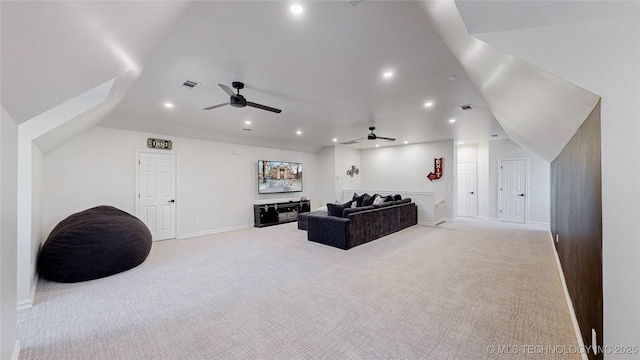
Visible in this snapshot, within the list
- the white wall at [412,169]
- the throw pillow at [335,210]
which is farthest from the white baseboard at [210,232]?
the white wall at [412,169]

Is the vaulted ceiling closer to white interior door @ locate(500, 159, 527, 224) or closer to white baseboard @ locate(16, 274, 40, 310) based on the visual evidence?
white baseboard @ locate(16, 274, 40, 310)

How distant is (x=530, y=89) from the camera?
1865mm

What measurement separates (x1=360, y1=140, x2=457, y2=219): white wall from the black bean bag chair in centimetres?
771

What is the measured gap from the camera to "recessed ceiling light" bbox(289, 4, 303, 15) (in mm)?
1842

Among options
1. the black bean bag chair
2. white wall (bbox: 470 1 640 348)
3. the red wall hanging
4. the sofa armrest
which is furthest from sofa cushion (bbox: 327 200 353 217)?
the red wall hanging

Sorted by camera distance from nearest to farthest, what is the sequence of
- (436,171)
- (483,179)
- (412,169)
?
(436,171)
(483,179)
(412,169)

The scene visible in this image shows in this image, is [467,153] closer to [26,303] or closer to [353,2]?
[353,2]

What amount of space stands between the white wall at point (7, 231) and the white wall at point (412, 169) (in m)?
8.52

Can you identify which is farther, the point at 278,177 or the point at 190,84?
the point at 278,177

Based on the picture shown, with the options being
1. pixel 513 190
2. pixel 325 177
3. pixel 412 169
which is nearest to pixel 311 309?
pixel 325 177

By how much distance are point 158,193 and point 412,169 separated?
7.58 metres

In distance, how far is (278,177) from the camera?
8203mm

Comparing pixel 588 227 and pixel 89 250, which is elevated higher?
pixel 588 227

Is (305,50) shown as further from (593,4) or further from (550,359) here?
(550,359)
